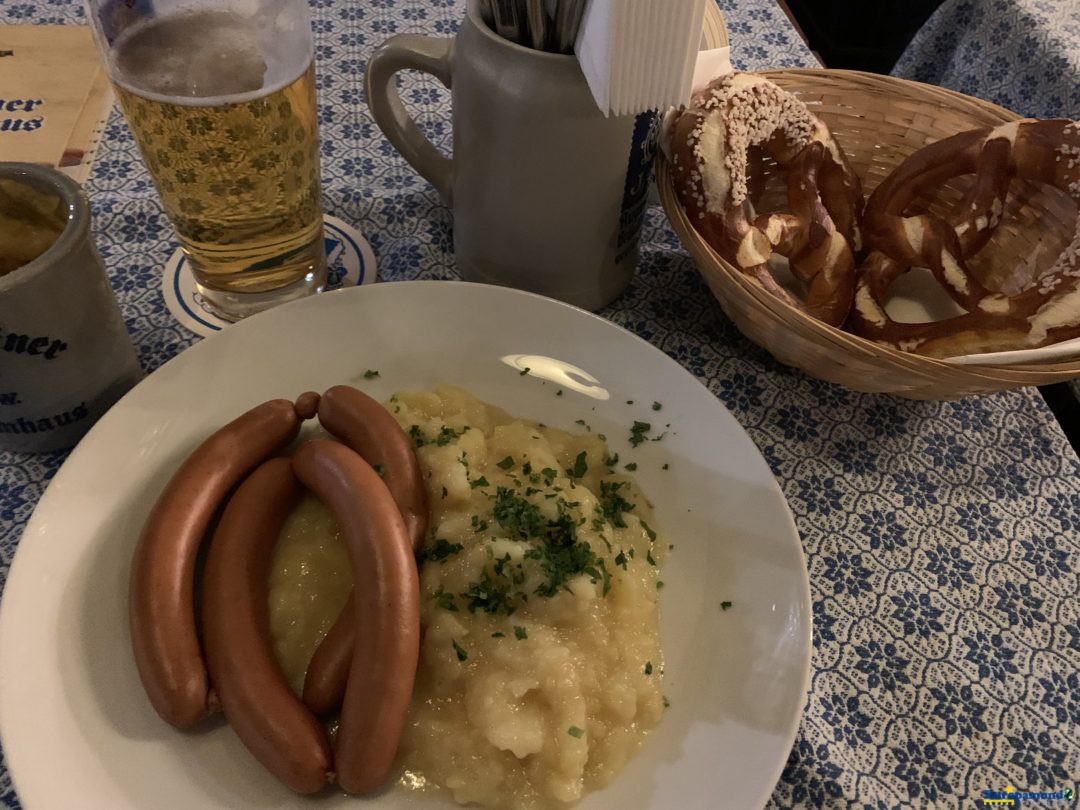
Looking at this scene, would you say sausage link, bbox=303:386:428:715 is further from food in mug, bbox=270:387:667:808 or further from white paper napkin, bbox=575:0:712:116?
white paper napkin, bbox=575:0:712:116

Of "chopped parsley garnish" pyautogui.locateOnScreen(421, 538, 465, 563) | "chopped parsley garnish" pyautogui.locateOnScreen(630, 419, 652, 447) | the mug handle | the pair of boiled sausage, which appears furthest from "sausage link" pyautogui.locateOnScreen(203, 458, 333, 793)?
the mug handle

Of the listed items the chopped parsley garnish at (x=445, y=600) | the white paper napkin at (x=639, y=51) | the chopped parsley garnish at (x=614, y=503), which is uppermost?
the white paper napkin at (x=639, y=51)

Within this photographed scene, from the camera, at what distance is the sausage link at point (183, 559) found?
2.87ft

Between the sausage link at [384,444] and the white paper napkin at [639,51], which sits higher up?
the white paper napkin at [639,51]

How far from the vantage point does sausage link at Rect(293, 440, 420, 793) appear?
851 mm

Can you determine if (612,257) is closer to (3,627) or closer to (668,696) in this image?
(668,696)

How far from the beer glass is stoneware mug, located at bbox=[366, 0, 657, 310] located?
215 millimetres

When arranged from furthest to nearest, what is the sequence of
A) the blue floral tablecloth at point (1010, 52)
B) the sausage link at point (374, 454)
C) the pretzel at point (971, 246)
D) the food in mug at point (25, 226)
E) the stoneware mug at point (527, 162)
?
the blue floral tablecloth at point (1010, 52) → the pretzel at point (971, 246) → the stoneware mug at point (527, 162) → the food in mug at point (25, 226) → the sausage link at point (374, 454)

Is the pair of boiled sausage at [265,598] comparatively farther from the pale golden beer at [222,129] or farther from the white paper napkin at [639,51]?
the white paper napkin at [639,51]

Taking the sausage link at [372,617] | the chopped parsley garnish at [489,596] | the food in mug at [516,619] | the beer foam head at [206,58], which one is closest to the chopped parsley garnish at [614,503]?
the food in mug at [516,619]

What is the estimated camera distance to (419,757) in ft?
3.01

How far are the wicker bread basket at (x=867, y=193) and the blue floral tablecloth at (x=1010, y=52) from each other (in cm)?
60

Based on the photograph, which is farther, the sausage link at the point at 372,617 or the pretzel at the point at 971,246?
the pretzel at the point at 971,246

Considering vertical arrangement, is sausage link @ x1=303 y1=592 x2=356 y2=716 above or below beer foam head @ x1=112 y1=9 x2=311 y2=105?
below
